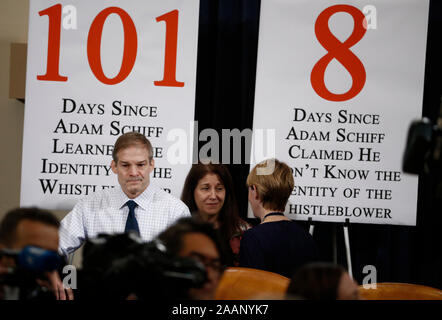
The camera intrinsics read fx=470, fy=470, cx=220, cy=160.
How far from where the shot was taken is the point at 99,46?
2.64 metres

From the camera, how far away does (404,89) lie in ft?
8.83

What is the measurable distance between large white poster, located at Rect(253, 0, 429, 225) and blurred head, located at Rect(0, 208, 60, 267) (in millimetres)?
1982

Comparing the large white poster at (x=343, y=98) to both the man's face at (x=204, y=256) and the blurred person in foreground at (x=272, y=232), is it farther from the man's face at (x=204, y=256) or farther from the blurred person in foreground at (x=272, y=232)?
the man's face at (x=204, y=256)

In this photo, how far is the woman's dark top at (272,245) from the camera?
5.70ft

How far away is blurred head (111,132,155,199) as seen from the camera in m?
1.92

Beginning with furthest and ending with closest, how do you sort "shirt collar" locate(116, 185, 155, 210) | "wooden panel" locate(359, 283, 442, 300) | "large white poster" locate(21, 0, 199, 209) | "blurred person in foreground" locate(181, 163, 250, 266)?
"large white poster" locate(21, 0, 199, 209), "blurred person in foreground" locate(181, 163, 250, 266), "shirt collar" locate(116, 185, 155, 210), "wooden panel" locate(359, 283, 442, 300)

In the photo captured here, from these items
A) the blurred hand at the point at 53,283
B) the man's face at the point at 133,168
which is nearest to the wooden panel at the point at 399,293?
the blurred hand at the point at 53,283

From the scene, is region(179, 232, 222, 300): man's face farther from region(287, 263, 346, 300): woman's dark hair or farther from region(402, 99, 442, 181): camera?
region(402, 99, 442, 181): camera

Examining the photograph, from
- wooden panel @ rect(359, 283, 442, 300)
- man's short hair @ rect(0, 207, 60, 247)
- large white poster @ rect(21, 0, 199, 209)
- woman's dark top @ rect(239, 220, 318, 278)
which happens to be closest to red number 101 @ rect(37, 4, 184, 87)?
large white poster @ rect(21, 0, 199, 209)

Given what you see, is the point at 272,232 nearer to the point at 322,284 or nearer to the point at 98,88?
the point at 322,284

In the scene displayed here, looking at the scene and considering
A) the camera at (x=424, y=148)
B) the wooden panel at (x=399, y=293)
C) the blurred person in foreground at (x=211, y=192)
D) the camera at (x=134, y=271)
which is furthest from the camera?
the blurred person in foreground at (x=211, y=192)

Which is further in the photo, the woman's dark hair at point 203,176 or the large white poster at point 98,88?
A: the large white poster at point 98,88
